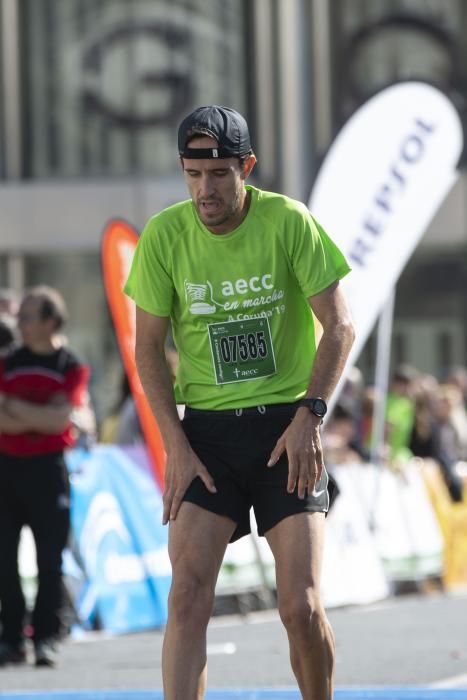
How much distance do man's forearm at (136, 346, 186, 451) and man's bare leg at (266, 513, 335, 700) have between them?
42 centimetres

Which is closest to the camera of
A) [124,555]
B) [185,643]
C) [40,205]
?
[185,643]

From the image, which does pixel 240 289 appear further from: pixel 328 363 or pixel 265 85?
pixel 265 85

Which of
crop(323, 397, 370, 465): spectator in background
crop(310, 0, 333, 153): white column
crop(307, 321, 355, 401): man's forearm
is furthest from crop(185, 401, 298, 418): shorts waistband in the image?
crop(310, 0, 333, 153): white column

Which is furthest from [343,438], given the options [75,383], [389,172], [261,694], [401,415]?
[261,694]

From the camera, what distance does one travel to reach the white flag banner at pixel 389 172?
1171 centimetres

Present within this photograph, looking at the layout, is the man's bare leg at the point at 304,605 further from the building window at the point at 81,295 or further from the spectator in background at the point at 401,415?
the building window at the point at 81,295

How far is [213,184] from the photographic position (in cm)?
520

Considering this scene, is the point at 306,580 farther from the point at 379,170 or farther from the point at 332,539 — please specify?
the point at 332,539

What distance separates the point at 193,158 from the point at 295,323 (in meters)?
0.62

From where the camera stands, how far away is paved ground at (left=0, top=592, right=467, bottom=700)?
26.7 ft

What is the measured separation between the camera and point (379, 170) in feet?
38.8

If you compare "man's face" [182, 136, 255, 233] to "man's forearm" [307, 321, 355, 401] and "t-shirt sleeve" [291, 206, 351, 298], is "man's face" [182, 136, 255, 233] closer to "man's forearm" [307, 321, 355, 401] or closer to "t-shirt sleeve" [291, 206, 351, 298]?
"t-shirt sleeve" [291, 206, 351, 298]

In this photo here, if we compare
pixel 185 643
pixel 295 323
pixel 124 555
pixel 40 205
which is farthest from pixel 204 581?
pixel 40 205

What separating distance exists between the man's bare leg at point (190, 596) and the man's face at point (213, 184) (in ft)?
2.78
